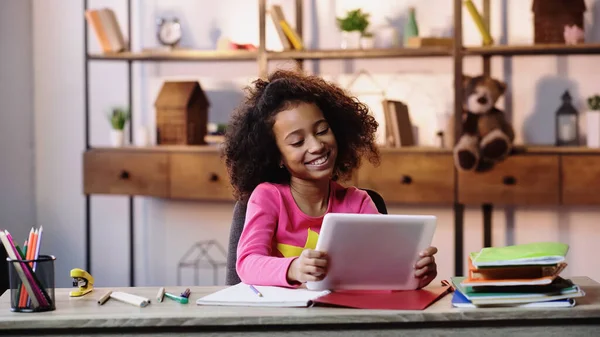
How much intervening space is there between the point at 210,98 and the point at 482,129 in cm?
133

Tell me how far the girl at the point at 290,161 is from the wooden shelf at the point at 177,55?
6.51ft

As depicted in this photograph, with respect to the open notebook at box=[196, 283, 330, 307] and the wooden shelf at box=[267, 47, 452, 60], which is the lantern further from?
the open notebook at box=[196, 283, 330, 307]

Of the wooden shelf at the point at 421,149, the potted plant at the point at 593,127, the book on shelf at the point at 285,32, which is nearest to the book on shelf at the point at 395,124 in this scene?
the wooden shelf at the point at 421,149

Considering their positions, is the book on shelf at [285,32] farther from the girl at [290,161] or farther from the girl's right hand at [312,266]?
the girl's right hand at [312,266]

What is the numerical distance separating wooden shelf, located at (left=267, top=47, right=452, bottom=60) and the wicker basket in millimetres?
377

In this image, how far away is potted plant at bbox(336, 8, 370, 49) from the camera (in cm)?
393

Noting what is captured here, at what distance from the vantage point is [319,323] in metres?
1.44

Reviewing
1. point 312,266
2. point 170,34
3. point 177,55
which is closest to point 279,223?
point 312,266

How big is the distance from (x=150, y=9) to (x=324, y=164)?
2.74m

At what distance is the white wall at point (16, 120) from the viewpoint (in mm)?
4301

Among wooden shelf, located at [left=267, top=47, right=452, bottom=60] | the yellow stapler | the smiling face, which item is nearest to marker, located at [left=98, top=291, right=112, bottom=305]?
the yellow stapler

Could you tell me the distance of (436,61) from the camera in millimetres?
4090

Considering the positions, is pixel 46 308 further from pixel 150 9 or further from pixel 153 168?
pixel 150 9

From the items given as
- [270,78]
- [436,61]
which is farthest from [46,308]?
[436,61]
